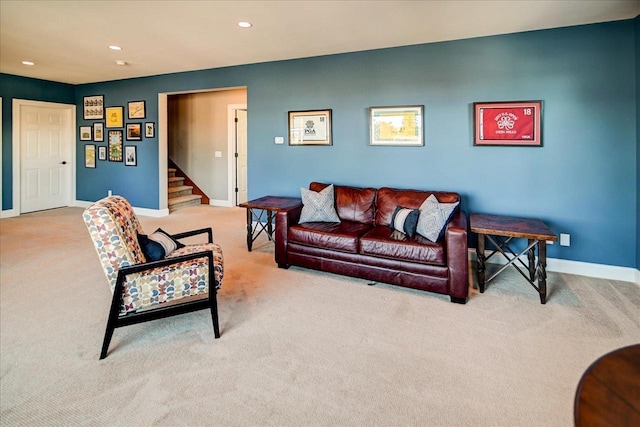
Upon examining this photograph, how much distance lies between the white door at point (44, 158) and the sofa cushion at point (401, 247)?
689 centimetres

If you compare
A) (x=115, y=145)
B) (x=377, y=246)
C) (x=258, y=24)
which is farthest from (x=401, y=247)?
(x=115, y=145)

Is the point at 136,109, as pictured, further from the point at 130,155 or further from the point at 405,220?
the point at 405,220

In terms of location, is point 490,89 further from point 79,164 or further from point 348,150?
point 79,164

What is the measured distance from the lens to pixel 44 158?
708cm

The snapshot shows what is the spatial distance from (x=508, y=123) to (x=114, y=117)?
6.76 m

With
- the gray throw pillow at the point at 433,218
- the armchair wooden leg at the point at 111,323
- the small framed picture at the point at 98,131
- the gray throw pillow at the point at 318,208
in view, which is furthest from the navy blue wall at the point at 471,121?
the small framed picture at the point at 98,131

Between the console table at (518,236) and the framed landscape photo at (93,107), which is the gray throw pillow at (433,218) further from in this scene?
the framed landscape photo at (93,107)

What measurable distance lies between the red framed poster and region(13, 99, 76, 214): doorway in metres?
7.65

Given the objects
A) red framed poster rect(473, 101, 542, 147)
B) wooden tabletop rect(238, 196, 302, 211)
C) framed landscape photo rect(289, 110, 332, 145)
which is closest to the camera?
red framed poster rect(473, 101, 542, 147)

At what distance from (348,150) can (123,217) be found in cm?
293

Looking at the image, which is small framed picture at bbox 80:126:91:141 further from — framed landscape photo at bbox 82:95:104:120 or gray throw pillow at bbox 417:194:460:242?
gray throw pillow at bbox 417:194:460:242

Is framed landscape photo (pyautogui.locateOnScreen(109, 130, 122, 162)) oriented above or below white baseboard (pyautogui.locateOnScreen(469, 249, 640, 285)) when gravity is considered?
above

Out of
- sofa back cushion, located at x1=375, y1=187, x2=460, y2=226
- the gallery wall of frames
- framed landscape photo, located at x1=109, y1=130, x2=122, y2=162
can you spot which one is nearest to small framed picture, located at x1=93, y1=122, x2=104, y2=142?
the gallery wall of frames

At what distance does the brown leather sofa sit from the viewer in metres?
2.99
